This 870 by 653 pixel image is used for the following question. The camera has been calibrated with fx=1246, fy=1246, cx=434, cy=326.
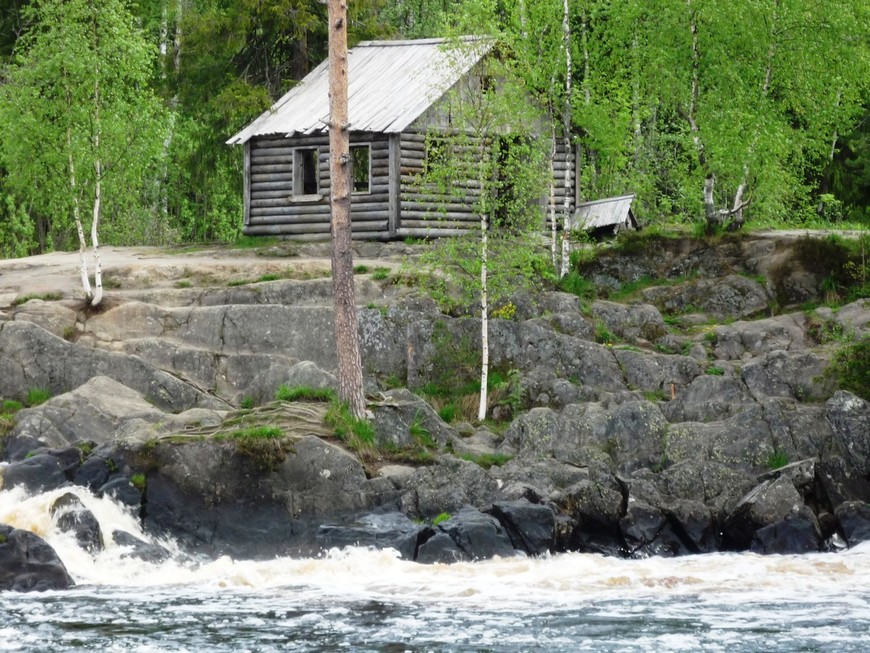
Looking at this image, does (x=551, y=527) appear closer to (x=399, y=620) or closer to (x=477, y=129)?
(x=399, y=620)

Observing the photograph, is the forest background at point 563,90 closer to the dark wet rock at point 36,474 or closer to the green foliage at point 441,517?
the dark wet rock at point 36,474

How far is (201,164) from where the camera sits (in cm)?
4269

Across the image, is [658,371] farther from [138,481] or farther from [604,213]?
[138,481]

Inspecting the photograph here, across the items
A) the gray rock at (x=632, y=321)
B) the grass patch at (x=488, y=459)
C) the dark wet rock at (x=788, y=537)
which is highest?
the gray rock at (x=632, y=321)

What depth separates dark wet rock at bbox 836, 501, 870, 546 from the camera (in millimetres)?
20562

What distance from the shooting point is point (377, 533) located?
20.1 metres

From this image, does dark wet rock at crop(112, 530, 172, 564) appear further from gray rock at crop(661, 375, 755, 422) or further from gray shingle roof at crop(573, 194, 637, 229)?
gray shingle roof at crop(573, 194, 637, 229)

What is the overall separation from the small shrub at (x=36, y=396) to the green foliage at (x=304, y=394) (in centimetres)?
→ 504

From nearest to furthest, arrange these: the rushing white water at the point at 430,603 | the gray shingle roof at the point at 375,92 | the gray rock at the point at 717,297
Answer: the rushing white water at the point at 430,603, the gray rock at the point at 717,297, the gray shingle roof at the point at 375,92

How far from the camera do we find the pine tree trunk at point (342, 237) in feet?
77.7

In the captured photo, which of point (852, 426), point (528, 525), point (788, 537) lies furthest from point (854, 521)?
point (528, 525)

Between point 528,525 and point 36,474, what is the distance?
837 centimetres

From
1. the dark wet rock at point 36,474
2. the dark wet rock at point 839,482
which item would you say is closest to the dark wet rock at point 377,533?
the dark wet rock at point 36,474

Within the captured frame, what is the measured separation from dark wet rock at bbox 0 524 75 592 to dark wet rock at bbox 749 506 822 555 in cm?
1095
